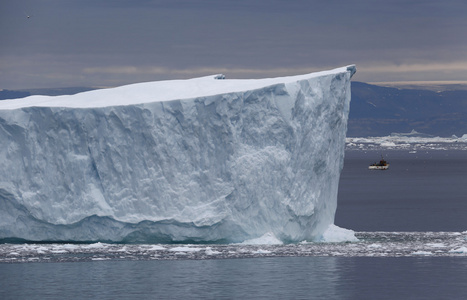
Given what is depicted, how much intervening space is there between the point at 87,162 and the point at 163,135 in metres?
2.58

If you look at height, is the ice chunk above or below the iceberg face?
below

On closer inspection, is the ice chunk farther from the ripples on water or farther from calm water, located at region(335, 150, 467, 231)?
calm water, located at region(335, 150, 467, 231)

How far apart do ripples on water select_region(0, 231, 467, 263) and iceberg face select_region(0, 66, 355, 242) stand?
708 mm

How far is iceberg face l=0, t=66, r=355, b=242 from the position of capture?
27.1m

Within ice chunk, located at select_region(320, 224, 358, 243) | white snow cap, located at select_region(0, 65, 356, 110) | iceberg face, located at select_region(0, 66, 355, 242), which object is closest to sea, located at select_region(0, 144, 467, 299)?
ice chunk, located at select_region(320, 224, 358, 243)

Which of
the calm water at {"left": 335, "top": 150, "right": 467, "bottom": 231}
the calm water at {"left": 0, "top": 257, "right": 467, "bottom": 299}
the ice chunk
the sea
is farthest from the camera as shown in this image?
the calm water at {"left": 335, "top": 150, "right": 467, "bottom": 231}

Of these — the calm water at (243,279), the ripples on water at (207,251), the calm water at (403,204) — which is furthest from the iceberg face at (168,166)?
the calm water at (403,204)

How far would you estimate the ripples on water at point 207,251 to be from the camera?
25.1 meters

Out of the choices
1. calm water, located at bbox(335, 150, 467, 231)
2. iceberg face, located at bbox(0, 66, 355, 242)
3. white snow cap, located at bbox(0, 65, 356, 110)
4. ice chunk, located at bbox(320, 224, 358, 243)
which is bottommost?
calm water, located at bbox(335, 150, 467, 231)

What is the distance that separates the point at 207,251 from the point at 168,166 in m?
3.22

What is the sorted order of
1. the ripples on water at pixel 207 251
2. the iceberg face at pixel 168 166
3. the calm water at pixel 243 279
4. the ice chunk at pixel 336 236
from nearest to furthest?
the calm water at pixel 243 279, the ripples on water at pixel 207 251, the iceberg face at pixel 168 166, the ice chunk at pixel 336 236

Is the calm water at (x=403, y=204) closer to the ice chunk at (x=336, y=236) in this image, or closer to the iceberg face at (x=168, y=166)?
Result: the ice chunk at (x=336, y=236)

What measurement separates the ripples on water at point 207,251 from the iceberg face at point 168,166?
708 mm

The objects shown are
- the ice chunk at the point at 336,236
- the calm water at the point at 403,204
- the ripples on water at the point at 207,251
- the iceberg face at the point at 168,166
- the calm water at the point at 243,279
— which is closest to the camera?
the calm water at the point at 243,279
